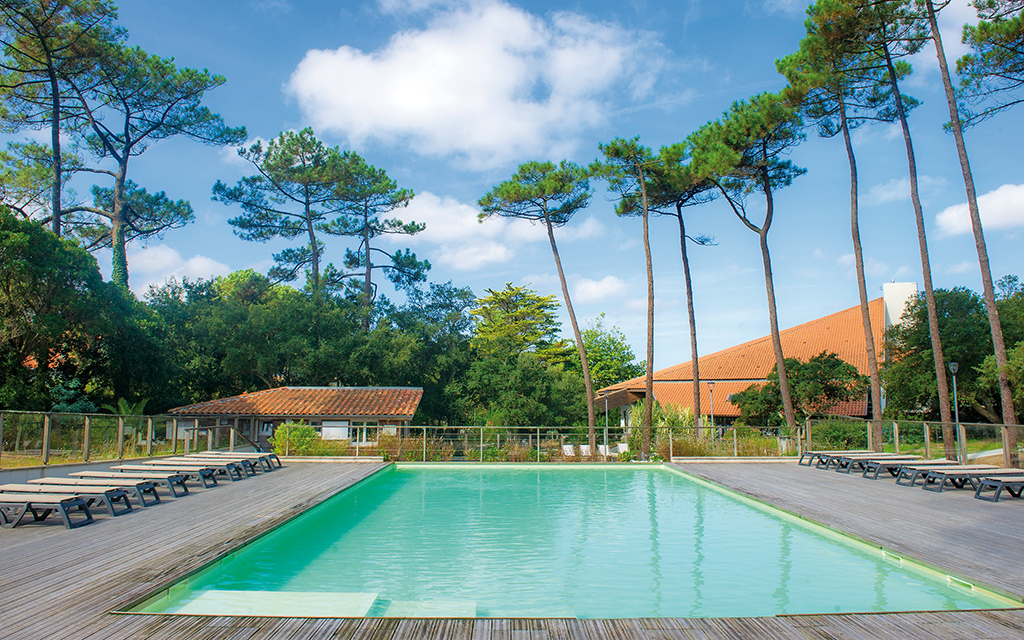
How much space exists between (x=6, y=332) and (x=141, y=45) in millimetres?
13560

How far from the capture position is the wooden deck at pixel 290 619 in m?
4.05

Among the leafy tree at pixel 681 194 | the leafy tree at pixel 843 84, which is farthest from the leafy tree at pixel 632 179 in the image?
the leafy tree at pixel 843 84

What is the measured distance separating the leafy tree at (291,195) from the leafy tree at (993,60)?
90.8 ft

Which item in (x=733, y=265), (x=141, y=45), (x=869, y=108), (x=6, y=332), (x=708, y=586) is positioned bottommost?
(x=708, y=586)

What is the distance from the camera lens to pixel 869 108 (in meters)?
19.7

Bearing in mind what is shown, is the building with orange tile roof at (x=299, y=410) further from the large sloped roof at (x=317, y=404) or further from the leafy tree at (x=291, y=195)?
the leafy tree at (x=291, y=195)

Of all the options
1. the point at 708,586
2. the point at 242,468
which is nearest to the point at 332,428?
the point at 242,468

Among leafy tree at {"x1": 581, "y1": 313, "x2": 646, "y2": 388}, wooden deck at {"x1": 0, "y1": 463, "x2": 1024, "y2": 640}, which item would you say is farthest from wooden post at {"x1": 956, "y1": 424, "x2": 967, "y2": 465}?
leafy tree at {"x1": 581, "y1": 313, "x2": 646, "y2": 388}

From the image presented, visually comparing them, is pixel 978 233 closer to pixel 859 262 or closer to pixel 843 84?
pixel 859 262

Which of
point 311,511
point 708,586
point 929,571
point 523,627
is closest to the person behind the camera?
point 523,627

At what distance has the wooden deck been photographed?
4.05 m

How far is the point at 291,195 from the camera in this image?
35156 millimetres

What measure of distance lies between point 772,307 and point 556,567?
54.5 ft

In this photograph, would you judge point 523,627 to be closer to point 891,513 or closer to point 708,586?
point 708,586
